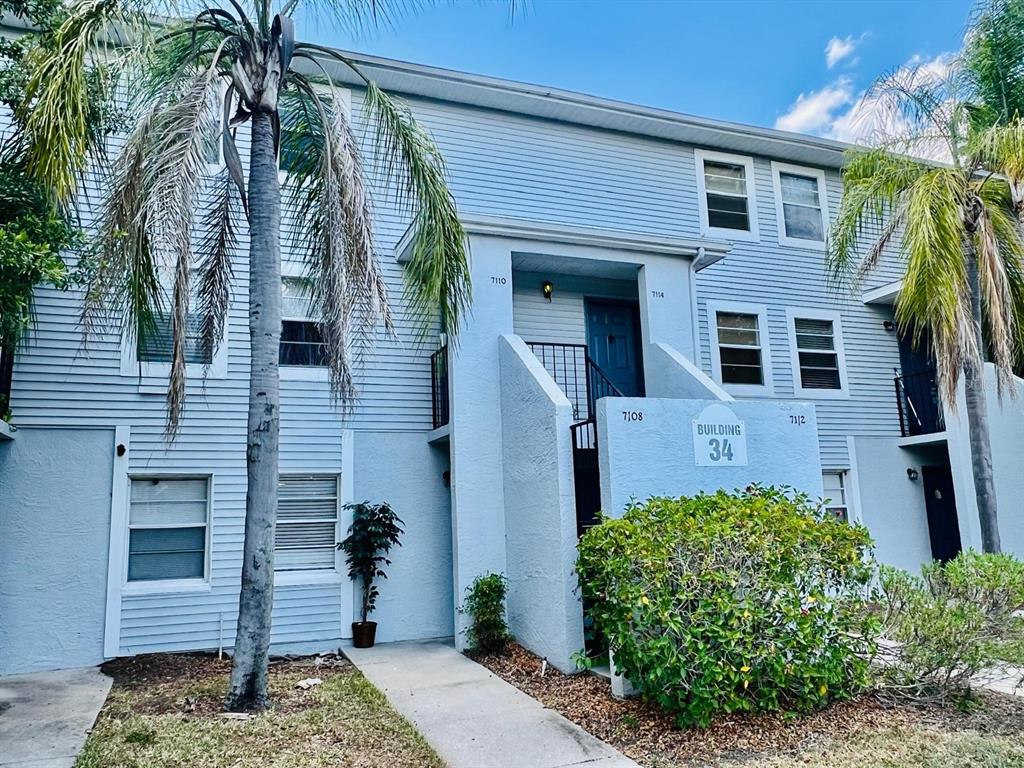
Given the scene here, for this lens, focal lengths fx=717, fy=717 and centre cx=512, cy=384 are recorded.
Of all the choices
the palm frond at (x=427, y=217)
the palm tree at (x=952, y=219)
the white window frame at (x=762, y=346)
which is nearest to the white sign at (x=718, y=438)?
the palm frond at (x=427, y=217)

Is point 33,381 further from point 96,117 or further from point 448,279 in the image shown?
point 448,279

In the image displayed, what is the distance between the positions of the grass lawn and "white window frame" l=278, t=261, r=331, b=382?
3747 mm

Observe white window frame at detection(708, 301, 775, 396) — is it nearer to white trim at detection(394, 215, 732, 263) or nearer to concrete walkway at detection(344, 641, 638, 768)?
white trim at detection(394, 215, 732, 263)

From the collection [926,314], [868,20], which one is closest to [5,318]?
[926,314]

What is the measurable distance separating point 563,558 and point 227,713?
11.3 feet

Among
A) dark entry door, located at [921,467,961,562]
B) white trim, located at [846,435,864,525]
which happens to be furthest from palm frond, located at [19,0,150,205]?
dark entry door, located at [921,467,961,562]

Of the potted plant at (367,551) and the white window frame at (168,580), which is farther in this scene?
the potted plant at (367,551)

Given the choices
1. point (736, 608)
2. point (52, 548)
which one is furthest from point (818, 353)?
point (52, 548)

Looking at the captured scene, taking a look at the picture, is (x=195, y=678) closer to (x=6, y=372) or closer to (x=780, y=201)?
(x=6, y=372)

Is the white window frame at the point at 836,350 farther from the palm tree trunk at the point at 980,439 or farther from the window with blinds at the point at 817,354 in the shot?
the palm tree trunk at the point at 980,439

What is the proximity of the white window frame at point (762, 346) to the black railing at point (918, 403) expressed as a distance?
2.86 meters

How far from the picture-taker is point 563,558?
7559 millimetres

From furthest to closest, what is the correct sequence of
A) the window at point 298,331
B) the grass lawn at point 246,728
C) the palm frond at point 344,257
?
the window at point 298,331 → the palm frond at point 344,257 → the grass lawn at point 246,728

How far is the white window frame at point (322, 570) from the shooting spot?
→ 923 centimetres
